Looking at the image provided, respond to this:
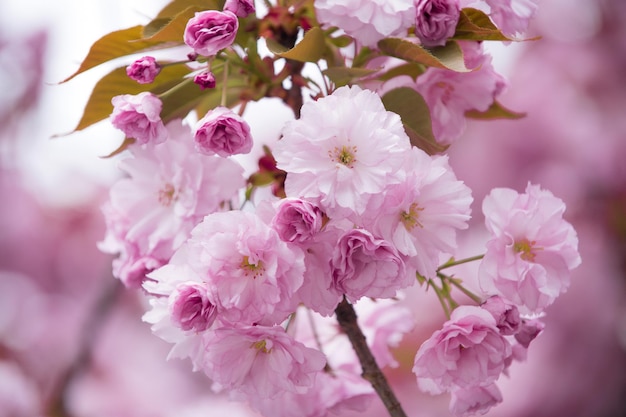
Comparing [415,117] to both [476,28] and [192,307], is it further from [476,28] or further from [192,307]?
[192,307]

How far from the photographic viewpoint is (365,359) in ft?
2.26

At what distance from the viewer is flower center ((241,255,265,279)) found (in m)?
0.57

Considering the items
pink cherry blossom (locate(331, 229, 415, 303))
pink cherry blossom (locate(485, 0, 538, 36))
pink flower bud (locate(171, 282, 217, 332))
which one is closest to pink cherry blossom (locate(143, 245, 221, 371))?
pink flower bud (locate(171, 282, 217, 332))

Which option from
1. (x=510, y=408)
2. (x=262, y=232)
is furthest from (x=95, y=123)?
(x=510, y=408)

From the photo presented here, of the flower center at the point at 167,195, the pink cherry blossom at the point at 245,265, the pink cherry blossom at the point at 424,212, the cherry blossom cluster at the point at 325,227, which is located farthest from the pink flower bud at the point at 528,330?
the flower center at the point at 167,195

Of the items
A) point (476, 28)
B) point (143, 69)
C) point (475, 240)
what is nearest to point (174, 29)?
point (143, 69)

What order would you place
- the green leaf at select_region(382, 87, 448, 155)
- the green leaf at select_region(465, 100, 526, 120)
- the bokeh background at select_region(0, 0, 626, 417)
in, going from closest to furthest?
the green leaf at select_region(382, 87, 448, 155) < the green leaf at select_region(465, 100, 526, 120) < the bokeh background at select_region(0, 0, 626, 417)

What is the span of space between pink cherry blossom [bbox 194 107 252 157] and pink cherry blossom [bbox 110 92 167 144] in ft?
0.17

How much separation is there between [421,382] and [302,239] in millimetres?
202

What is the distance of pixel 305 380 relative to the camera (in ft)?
2.05

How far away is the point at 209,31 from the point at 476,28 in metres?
0.22

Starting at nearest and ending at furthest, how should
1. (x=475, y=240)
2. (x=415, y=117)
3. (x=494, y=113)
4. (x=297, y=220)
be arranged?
(x=297, y=220) → (x=415, y=117) → (x=494, y=113) → (x=475, y=240)

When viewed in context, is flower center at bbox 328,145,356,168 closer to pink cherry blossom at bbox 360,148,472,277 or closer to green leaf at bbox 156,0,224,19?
pink cherry blossom at bbox 360,148,472,277

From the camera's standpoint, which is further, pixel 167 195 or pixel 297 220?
pixel 167 195
